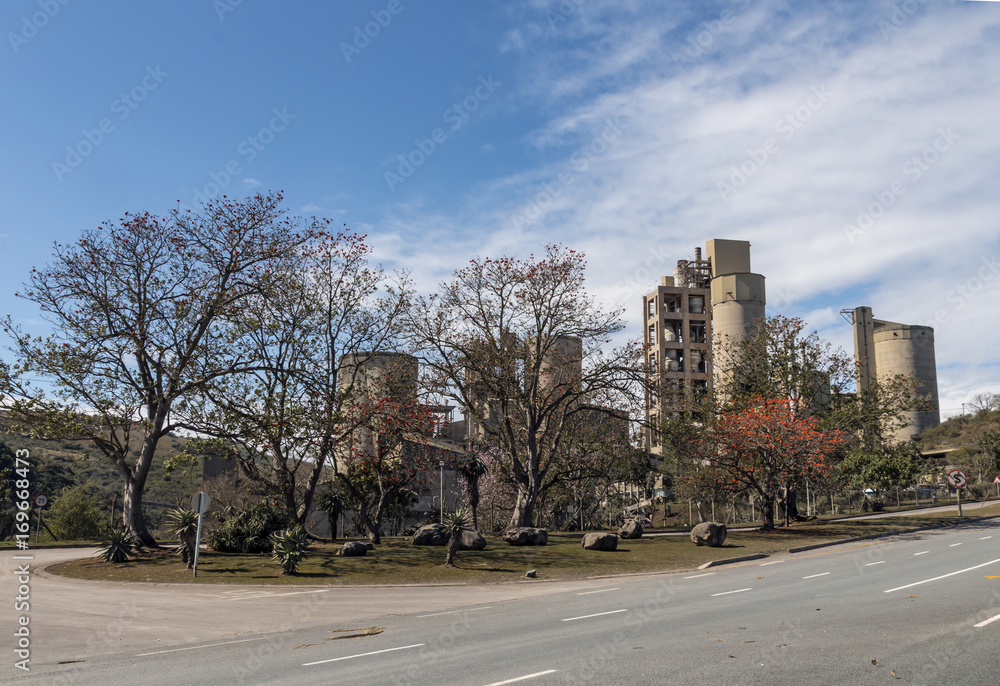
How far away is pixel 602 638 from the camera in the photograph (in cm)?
1018

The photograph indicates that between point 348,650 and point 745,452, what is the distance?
26323 mm

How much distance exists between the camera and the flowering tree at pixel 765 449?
31375mm

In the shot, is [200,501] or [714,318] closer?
[200,501]

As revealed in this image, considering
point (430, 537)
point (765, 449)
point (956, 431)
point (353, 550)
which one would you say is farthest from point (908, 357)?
point (353, 550)

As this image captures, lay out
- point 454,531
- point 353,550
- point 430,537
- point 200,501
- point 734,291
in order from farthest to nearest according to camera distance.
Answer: point 734,291
point 430,537
point 353,550
point 454,531
point 200,501

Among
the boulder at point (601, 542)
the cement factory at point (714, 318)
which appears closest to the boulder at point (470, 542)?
the boulder at point (601, 542)

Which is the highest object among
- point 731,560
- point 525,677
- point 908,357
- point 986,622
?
point 908,357

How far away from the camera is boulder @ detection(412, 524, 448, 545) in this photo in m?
26.0

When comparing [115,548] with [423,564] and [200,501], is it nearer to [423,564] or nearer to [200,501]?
[200,501]

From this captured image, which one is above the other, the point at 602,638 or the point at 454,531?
the point at 454,531

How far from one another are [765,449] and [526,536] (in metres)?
12.6

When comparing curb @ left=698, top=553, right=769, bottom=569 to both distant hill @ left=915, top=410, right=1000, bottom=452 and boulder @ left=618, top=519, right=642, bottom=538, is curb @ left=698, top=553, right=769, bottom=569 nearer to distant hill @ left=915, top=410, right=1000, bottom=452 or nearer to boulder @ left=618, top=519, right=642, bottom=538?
boulder @ left=618, top=519, right=642, bottom=538

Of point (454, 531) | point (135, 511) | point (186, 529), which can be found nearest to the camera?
point (186, 529)

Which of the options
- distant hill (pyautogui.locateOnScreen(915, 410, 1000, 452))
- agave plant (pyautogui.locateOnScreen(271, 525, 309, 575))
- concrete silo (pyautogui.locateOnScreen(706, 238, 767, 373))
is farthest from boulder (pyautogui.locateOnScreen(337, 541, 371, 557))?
distant hill (pyautogui.locateOnScreen(915, 410, 1000, 452))
